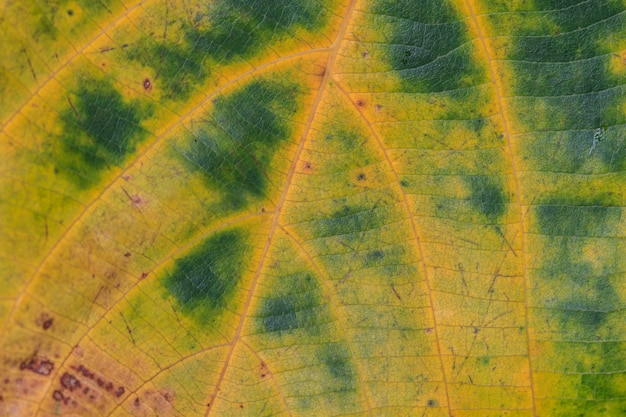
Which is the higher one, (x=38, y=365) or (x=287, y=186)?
(x=287, y=186)

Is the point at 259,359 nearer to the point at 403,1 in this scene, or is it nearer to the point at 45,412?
the point at 45,412

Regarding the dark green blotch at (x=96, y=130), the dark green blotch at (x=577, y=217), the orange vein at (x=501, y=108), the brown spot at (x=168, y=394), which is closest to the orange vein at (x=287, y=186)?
the brown spot at (x=168, y=394)

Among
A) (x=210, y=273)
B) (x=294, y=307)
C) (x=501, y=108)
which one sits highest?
(x=501, y=108)

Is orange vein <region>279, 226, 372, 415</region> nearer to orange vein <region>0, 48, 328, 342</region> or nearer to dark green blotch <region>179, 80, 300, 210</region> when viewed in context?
dark green blotch <region>179, 80, 300, 210</region>

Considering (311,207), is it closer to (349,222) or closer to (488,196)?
(349,222)

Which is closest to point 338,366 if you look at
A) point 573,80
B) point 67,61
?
point 573,80

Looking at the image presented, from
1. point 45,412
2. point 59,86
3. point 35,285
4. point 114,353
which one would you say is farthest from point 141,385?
point 59,86

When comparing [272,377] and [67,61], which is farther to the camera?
[272,377]
